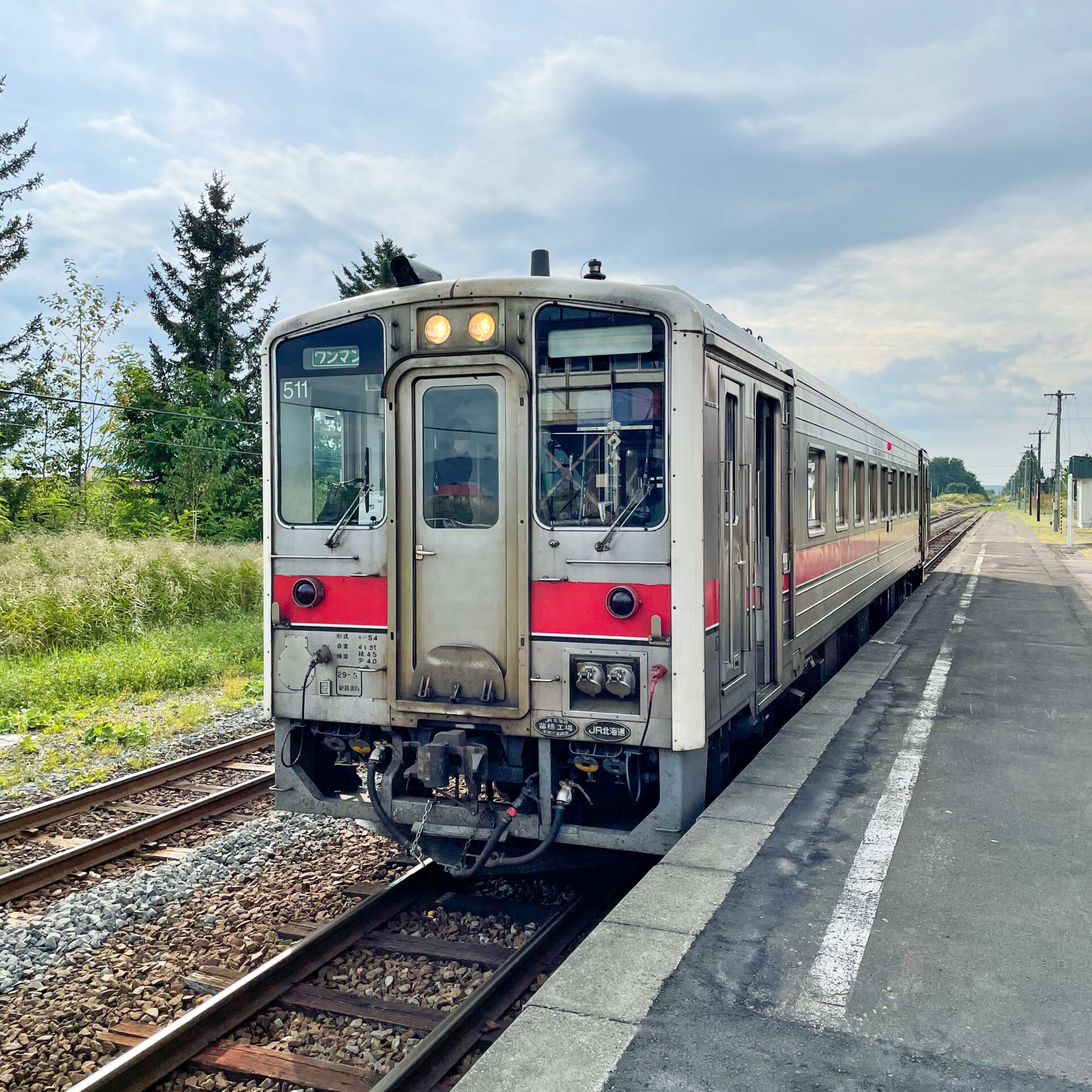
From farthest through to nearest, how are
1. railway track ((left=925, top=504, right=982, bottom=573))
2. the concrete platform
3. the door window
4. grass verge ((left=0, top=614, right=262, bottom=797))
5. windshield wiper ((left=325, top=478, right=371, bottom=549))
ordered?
railway track ((left=925, top=504, right=982, bottom=573)) < grass verge ((left=0, top=614, right=262, bottom=797)) < windshield wiper ((left=325, top=478, right=371, bottom=549)) < the door window < the concrete platform

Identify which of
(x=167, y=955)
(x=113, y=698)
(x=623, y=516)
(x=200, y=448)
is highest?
(x=200, y=448)

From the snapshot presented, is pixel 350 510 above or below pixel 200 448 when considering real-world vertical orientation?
below

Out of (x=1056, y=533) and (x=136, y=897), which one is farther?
(x=1056, y=533)

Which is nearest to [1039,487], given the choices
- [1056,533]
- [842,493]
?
[1056,533]

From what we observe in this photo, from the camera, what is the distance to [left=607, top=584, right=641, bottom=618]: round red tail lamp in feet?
15.9

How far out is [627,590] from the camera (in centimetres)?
486

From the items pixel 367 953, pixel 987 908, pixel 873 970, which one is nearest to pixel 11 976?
pixel 367 953

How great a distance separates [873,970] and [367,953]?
8.11ft

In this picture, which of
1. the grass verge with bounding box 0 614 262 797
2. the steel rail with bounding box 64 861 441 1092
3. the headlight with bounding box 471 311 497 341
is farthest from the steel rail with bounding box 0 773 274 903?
the headlight with bounding box 471 311 497 341

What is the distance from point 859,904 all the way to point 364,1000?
2255 mm

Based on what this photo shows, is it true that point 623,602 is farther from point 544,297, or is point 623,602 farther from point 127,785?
point 127,785

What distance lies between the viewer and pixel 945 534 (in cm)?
4706

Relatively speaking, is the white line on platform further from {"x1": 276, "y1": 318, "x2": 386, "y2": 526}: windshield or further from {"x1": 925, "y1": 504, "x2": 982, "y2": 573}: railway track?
{"x1": 925, "y1": 504, "x2": 982, "y2": 573}: railway track

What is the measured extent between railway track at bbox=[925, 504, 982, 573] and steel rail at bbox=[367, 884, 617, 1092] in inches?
834
